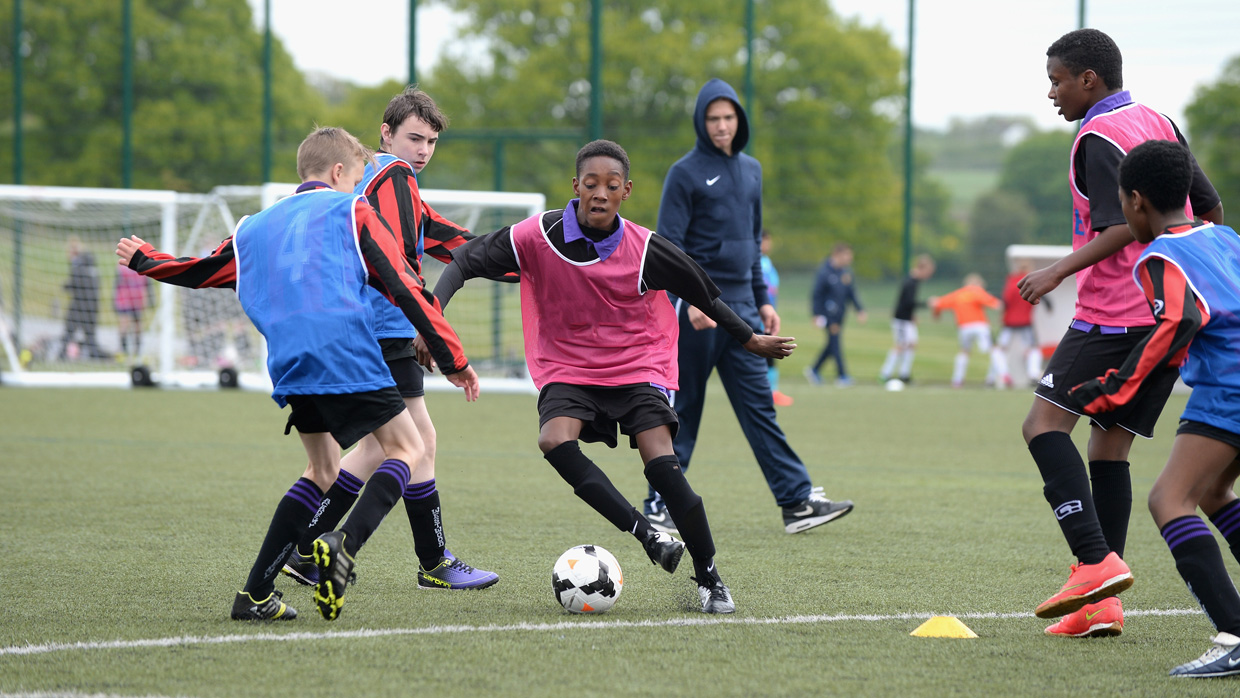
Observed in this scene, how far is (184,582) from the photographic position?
4.63 metres

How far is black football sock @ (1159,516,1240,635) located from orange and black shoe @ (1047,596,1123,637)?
1.45ft

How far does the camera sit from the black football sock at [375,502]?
3881mm

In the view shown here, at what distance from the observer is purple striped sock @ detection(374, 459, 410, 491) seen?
408 cm

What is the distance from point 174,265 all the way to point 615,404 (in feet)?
5.13

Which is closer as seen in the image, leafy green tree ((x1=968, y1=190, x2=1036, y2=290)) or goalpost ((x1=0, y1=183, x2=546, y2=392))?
goalpost ((x1=0, y1=183, x2=546, y2=392))

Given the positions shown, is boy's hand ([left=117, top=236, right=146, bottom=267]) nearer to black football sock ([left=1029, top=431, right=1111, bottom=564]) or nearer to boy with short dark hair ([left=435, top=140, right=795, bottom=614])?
boy with short dark hair ([left=435, top=140, right=795, bottom=614])

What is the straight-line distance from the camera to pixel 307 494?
4148 mm

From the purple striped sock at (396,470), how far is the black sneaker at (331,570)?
32cm

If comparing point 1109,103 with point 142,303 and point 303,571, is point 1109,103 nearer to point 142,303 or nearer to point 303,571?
point 303,571

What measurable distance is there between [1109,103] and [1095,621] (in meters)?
1.70

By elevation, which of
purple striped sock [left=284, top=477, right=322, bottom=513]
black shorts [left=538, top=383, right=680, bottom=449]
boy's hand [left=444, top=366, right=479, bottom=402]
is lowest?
purple striped sock [left=284, top=477, right=322, bottom=513]

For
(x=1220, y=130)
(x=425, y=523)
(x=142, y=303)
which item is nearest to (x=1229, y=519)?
(x=425, y=523)

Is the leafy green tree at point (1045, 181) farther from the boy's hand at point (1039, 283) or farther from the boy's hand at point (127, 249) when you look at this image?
the boy's hand at point (127, 249)

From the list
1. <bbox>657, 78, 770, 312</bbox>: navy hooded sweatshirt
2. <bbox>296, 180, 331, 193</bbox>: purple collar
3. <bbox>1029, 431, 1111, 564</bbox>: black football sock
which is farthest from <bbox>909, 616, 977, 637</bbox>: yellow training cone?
<bbox>657, 78, 770, 312</bbox>: navy hooded sweatshirt
